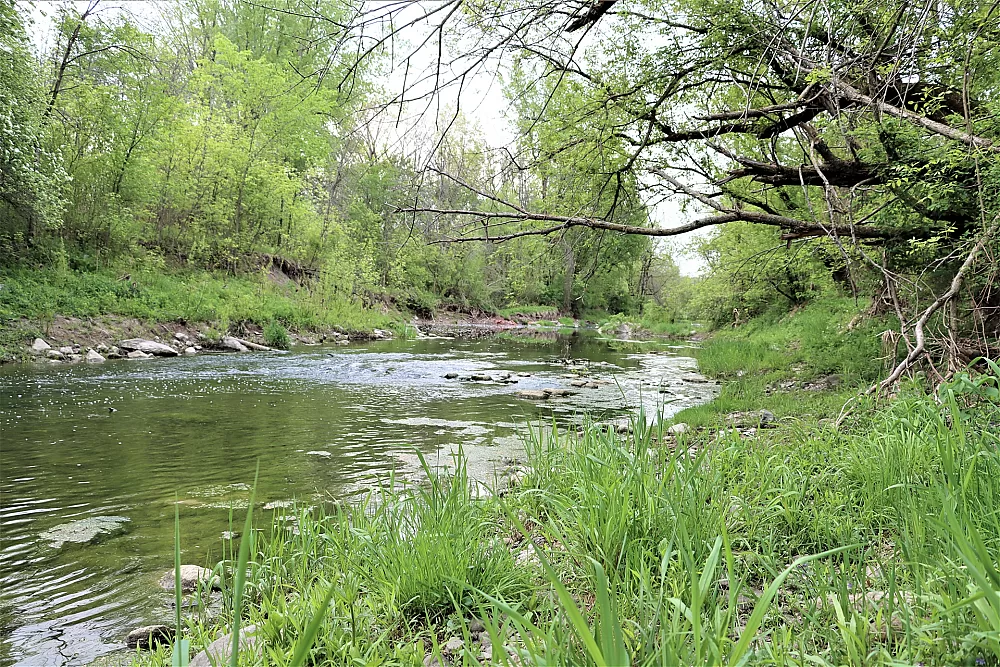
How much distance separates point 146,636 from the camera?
A: 2469mm

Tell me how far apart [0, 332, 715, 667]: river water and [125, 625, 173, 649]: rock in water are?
4.0 inches

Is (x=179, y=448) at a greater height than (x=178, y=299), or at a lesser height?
lesser

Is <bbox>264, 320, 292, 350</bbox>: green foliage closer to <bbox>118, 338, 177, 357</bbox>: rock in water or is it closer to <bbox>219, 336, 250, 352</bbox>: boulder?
<bbox>219, 336, 250, 352</bbox>: boulder

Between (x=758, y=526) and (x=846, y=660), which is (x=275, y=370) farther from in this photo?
(x=846, y=660)

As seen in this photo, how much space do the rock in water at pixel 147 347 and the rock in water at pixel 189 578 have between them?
11.6 meters

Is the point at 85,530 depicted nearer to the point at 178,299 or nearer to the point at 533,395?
the point at 533,395

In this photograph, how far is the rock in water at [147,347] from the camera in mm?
12773

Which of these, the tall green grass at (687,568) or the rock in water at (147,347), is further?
the rock in water at (147,347)

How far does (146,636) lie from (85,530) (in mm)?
1638

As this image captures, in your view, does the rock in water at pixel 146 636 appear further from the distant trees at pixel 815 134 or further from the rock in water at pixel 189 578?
the distant trees at pixel 815 134

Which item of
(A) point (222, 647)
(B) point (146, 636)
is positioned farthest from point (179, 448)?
(A) point (222, 647)

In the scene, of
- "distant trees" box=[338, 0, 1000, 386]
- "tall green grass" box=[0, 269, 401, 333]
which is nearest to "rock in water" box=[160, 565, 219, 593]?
"distant trees" box=[338, 0, 1000, 386]

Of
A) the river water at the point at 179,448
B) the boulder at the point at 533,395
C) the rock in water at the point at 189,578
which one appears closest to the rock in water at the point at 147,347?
the river water at the point at 179,448

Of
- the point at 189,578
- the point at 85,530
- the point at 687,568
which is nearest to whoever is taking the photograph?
the point at 687,568
